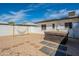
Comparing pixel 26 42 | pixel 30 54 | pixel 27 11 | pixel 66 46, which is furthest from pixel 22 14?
pixel 66 46

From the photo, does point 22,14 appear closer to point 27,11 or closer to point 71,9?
point 27,11

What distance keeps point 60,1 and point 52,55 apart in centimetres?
67

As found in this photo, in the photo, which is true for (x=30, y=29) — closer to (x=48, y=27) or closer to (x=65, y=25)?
(x=48, y=27)

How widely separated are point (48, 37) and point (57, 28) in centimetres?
16

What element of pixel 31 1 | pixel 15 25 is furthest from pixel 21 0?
pixel 15 25

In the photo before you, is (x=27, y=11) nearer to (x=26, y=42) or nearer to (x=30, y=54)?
(x=26, y=42)

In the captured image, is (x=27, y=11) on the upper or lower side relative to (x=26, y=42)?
upper

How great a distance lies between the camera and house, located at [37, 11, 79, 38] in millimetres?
2346

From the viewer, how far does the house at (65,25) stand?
2.35m

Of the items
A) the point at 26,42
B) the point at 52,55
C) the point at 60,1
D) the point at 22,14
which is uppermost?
the point at 60,1

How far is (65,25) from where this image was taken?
2.38 meters

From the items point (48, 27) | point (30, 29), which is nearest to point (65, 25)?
point (48, 27)

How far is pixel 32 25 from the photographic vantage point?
242 centimetres

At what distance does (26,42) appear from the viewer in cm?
240
